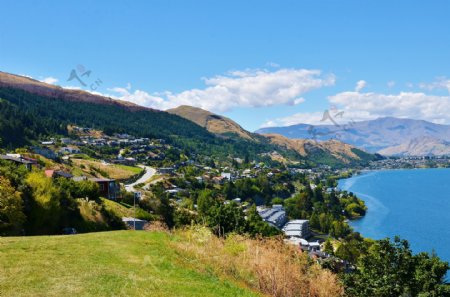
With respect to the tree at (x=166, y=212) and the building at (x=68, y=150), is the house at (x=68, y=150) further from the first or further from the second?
the tree at (x=166, y=212)

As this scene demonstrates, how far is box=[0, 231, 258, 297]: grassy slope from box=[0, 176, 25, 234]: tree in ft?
29.8

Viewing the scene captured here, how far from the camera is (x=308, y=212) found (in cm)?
14300

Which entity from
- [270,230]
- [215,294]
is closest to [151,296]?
[215,294]

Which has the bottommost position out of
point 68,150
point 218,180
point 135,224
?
point 218,180

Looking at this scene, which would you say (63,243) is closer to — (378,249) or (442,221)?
(378,249)

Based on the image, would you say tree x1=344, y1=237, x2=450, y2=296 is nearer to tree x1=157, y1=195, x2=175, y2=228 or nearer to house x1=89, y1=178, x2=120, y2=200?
tree x1=157, y1=195, x2=175, y2=228

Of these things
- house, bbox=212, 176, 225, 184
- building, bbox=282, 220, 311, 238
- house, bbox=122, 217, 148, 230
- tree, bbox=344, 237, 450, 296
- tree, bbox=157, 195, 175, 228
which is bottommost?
building, bbox=282, 220, 311, 238

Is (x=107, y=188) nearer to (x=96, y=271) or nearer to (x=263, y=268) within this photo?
(x=263, y=268)

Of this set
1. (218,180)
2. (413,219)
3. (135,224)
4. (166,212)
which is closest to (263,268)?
(135,224)

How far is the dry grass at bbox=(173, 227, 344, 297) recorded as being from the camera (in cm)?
1978

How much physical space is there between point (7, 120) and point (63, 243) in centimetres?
14505

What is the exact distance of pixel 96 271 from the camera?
16078 mm

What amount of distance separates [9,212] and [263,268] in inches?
814

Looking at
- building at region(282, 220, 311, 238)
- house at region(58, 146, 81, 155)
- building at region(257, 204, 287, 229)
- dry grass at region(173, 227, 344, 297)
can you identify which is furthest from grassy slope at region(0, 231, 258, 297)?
house at region(58, 146, 81, 155)
